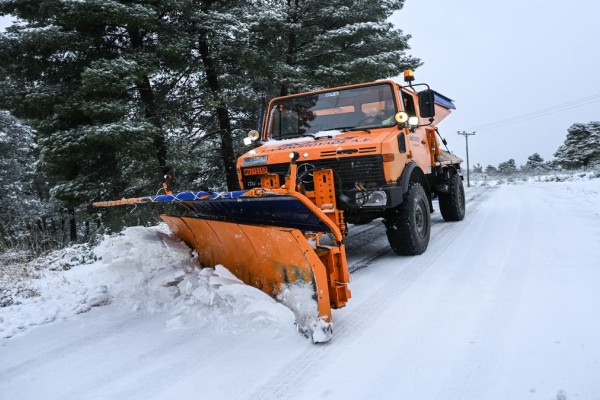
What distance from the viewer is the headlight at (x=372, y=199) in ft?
13.3

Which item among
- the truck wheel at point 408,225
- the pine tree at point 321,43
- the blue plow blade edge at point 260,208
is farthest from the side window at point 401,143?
the pine tree at point 321,43

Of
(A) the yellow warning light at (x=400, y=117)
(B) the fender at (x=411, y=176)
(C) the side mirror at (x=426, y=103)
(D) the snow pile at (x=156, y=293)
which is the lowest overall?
(D) the snow pile at (x=156, y=293)

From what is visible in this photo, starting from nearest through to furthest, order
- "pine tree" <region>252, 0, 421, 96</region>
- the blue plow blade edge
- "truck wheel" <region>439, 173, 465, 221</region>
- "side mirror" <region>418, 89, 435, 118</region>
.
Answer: the blue plow blade edge → "side mirror" <region>418, 89, 435, 118</region> → "truck wheel" <region>439, 173, 465, 221</region> → "pine tree" <region>252, 0, 421, 96</region>

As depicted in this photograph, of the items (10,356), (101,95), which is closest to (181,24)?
(101,95)

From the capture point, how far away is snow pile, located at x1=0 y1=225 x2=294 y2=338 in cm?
302

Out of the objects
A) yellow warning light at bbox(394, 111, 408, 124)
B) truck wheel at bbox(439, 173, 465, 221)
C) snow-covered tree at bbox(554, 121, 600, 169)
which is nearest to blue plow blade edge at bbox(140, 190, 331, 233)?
yellow warning light at bbox(394, 111, 408, 124)

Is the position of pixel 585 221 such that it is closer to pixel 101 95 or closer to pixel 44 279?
pixel 44 279

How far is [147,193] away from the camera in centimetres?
917

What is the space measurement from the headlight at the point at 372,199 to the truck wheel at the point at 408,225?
1.78ft

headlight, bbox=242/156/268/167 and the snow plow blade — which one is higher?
headlight, bbox=242/156/268/167

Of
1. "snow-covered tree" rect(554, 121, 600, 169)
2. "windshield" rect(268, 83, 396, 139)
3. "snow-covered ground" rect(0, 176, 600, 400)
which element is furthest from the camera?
"snow-covered tree" rect(554, 121, 600, 169)

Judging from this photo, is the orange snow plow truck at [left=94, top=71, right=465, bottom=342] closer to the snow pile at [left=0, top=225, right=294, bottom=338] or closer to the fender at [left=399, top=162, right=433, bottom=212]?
the fender at [left=399, top=162, right=433, bottom=212]

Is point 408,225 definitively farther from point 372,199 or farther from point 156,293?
point 156,293

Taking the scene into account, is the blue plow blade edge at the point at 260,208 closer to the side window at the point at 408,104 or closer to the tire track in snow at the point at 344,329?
the tire track in snow at the point at 344,329
